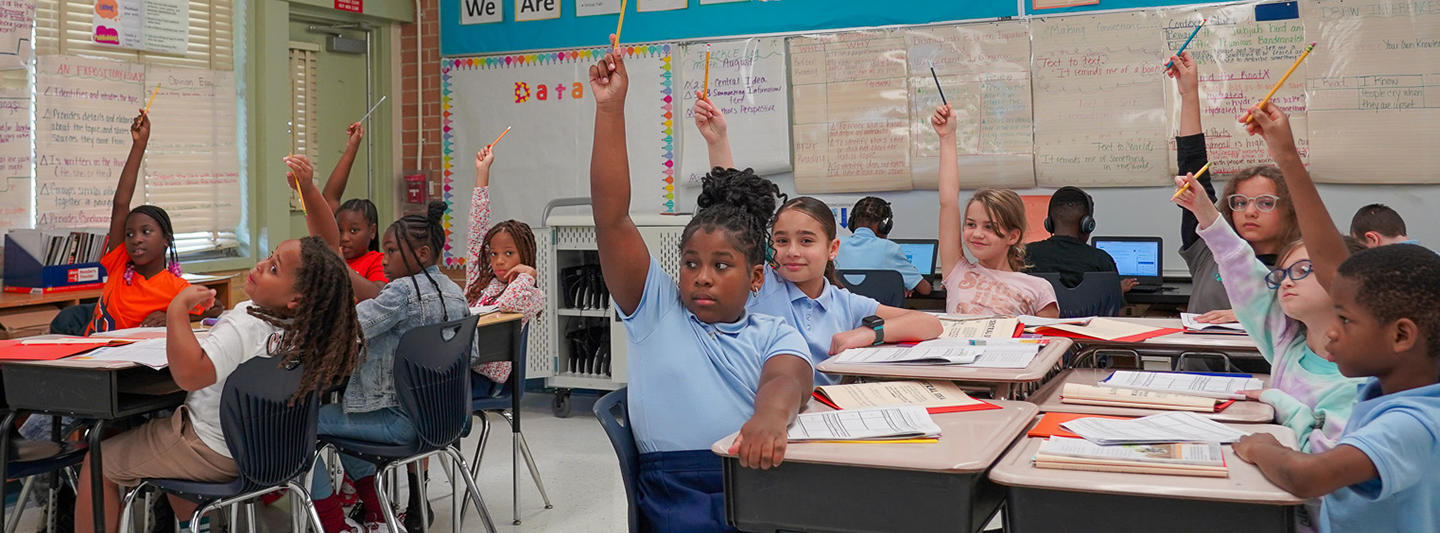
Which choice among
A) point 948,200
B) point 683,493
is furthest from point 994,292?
point 683,493

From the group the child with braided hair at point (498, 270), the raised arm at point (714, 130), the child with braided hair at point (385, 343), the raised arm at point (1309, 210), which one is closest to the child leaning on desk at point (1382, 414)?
the raised arm at point (1309, 210)

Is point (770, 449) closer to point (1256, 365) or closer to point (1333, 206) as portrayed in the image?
point (1256, 365)

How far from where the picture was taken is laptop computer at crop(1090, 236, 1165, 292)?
4.54 meters

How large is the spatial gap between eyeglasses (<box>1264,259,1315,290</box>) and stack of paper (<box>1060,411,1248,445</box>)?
407 millimetres

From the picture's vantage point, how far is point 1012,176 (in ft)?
16.7

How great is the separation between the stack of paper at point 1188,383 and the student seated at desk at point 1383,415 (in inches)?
15.4

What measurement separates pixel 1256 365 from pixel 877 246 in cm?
162

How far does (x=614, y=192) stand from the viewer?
179 cm

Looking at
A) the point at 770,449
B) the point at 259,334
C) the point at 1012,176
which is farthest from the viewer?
the point at 1012,176

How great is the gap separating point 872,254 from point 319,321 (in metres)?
2.38

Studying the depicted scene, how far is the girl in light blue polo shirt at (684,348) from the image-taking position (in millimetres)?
1772

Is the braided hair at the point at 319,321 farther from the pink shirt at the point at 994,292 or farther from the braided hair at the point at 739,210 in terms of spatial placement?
the pink shirt at the point at 994,292

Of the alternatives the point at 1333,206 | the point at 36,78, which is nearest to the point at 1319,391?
the point at 1333,206

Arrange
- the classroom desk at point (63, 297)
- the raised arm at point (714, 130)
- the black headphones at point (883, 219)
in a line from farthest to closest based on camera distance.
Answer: the black headphones at point (883, 219)
the classroom desk at point (63, 297)
the raised arm at point (714, 130)
